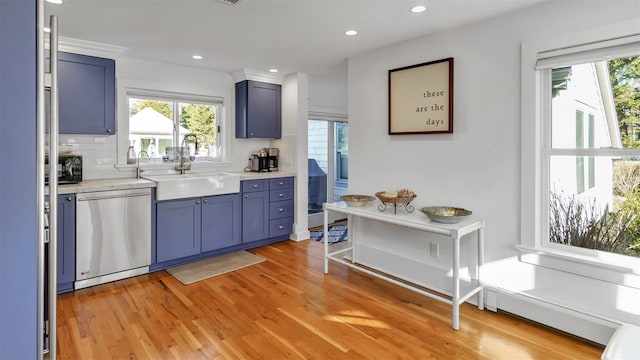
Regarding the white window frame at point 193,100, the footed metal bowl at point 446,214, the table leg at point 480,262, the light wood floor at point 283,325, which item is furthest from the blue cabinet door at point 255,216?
the table leg at point 480,262

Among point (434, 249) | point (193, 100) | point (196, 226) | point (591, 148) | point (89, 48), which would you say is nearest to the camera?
point (591, 148)

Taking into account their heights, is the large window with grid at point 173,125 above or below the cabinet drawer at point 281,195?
above

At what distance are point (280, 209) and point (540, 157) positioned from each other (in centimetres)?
303

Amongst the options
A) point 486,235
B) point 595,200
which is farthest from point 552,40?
point 486,235

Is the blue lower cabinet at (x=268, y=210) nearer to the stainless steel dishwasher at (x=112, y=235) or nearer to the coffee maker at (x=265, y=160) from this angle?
the coffee maker at (x=265, y=160)

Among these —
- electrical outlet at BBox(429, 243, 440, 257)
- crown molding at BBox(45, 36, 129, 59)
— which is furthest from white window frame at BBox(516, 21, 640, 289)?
crown molding at BBox(45, 36, 129, 59)

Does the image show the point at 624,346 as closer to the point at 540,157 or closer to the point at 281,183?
the point at 540,157

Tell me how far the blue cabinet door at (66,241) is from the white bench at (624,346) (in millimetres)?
3617

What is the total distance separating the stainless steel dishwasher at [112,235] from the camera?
10.0ft

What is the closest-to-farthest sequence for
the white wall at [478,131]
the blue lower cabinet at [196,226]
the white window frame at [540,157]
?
the white window frame at [540,157]
the white wall at [478,131]
the blue lower cabinet at [196,226]

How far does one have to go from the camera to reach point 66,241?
2.96 m

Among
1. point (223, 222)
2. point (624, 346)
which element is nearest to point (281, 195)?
point (223, 222)

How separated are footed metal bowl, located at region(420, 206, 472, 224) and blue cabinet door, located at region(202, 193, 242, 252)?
2297 mm

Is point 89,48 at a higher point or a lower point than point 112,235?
higher
